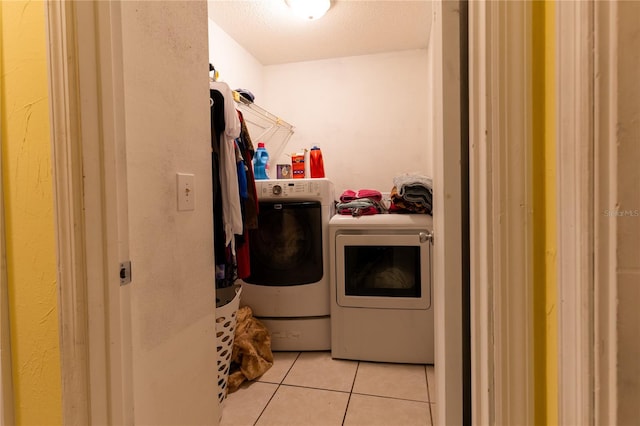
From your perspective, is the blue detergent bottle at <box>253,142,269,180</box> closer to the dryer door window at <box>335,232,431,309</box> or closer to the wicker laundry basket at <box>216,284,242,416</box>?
the dryer door window at <box>335,232,431,309</box>

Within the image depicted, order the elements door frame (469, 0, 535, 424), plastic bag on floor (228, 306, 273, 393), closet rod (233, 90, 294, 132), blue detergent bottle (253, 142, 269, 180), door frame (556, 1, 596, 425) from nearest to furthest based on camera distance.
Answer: door frame (556, 1, 596, 425)
door frame (469, 0, 535, 424)
plastic bag on floor (228, 306, 273, 393)
closet rod (233, 90, 294, 132)
blue detergent bottle (253, 142, 269, 180)

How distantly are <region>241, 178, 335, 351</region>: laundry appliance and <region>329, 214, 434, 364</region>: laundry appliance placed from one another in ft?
0.34

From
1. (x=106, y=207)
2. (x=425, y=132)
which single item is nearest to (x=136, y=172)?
(x=106, y=207)

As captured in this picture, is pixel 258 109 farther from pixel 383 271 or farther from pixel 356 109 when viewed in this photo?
pixel 383 271

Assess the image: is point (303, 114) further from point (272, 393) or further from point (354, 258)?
point (272, 393)

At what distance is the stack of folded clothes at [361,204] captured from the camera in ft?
6.51

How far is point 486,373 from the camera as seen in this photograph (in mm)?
487

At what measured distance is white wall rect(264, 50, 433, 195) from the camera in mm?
2545

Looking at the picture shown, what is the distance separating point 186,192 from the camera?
3.24ft

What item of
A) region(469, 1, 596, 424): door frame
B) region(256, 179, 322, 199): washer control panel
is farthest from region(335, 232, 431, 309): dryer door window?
region(469, 1, 596, 424): door frame

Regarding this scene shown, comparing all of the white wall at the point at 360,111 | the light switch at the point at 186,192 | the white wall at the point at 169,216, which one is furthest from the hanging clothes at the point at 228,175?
the white wall at the point at 360,111

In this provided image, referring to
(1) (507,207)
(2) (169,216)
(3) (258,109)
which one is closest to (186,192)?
(2) (169,216)

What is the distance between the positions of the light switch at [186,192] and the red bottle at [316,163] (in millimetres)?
1578

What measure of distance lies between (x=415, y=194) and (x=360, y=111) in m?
1.10
